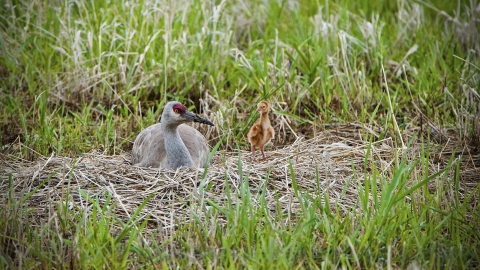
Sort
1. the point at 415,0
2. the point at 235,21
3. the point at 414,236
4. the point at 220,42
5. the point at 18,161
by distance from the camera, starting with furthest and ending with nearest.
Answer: the point at 235,21, the point at 415,0, the point at 220,42, the point at 18,161, the point at 414,236

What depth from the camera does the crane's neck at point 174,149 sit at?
5410 mm

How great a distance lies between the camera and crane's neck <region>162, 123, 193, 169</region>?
5410mm

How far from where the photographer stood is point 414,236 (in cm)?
387

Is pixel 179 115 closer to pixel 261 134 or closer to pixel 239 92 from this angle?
pixel 261 134

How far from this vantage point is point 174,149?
17.9 ft

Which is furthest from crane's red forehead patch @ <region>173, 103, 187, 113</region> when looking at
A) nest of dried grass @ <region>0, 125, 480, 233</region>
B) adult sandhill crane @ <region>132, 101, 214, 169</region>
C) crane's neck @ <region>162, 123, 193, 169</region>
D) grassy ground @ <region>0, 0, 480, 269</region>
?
grassy ground @ <region>0, 0, 480, 269</region>

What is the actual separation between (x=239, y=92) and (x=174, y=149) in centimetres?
113

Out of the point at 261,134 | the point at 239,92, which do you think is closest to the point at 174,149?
the point at 261,134

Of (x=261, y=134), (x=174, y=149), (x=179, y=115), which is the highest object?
(x=179, y=115)

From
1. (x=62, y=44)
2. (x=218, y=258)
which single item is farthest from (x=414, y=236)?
(x=62, y=44)

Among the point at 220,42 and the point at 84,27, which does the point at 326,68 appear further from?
the point at 84,27

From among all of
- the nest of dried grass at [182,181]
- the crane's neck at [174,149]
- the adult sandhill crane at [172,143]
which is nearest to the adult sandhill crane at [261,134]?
the nest of dried grass at [182,181]

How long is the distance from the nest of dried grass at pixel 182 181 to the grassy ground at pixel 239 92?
0.15m

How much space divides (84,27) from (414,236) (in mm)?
4451
